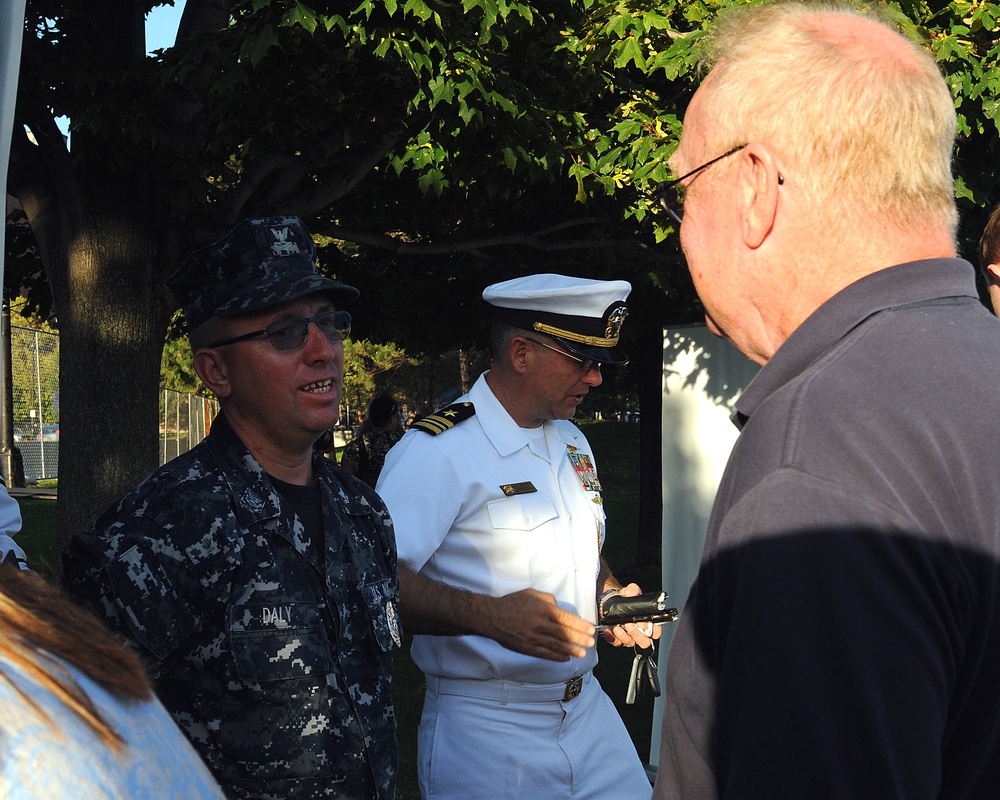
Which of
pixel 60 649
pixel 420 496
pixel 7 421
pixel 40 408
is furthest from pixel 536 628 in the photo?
pixel 40 408

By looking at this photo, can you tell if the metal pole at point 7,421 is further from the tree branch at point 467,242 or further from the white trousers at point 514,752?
the white trousers at point 514,752

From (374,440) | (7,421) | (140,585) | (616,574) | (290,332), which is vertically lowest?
(616,574)

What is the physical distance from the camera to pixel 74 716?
821 millimetres

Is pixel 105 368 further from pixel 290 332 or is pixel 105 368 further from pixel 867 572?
pixel 867 572

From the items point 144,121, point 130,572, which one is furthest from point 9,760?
point 144,121

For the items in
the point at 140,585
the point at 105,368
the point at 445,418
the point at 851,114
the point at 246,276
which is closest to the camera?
the point at 851,114

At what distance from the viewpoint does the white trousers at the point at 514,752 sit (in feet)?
10.6

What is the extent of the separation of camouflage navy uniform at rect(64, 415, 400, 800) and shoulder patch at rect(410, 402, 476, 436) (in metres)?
1.08

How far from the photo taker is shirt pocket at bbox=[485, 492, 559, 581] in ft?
11.1

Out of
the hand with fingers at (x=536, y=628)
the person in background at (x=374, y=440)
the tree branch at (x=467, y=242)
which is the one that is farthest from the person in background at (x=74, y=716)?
the person in background at (x=374, y=440)

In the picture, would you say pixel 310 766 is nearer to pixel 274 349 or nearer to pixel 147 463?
pixel 274 349

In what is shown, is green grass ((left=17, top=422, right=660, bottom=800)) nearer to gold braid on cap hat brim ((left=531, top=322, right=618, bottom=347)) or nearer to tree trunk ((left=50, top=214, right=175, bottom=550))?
tree trunk ((left=50, top=214, right=175, bottom=550))

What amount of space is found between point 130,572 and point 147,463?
5.08 metres

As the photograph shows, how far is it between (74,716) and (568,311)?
3.04m
